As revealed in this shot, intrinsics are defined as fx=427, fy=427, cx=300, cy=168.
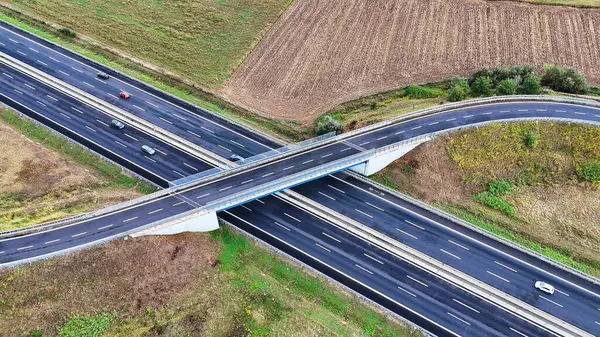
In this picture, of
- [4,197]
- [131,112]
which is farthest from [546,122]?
[4,197]

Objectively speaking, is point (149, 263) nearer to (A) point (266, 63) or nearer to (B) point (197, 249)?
(B) point (197, 249)

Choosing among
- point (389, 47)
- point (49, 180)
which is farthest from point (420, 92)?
point (49, 180)

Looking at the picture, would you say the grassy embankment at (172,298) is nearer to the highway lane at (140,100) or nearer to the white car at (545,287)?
the white car at (545,287)

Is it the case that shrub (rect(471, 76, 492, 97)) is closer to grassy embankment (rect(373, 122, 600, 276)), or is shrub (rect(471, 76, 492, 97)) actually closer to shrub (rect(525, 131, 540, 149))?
grassy embankment (rect(373, 122, 600, 276))

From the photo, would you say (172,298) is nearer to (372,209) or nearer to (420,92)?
(372,209)

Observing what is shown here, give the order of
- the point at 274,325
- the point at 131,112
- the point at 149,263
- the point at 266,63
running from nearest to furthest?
the point at 274,325 < the point at 149,263 < the point at 131,112 < the point at 266,63

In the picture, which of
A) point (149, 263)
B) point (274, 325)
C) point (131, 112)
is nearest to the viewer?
point (274, 325)

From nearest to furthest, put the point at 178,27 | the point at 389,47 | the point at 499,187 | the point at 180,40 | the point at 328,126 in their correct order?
1. the point at 499,187
2. the point at 328,126
3. the point at 389,47
4. the point at 180,40
5. the point at 178,27
